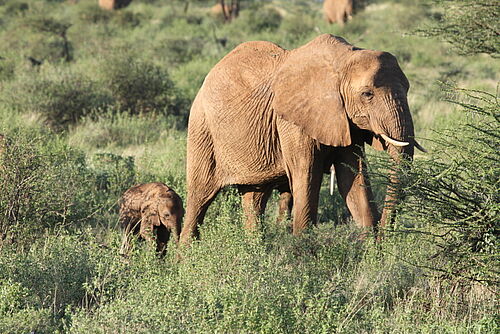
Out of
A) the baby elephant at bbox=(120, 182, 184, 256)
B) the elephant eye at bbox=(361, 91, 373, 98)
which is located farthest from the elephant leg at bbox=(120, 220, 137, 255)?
the elephant eye at bbox=(361, 91, 373, 98)

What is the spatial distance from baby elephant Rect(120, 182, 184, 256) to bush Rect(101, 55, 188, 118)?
646 centimetres

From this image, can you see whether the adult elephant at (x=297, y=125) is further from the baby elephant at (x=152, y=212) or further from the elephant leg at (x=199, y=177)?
the baby elephant at (x=152, y=212)

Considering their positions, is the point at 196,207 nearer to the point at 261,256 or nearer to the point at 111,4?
the point at 261,256

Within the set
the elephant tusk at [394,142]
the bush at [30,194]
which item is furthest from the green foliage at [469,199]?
the bush at [30,194]

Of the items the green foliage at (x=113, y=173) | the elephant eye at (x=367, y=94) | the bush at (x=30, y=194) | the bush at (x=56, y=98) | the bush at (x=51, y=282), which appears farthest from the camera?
the bush at (x=56, y=98)

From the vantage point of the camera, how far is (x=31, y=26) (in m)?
24.5

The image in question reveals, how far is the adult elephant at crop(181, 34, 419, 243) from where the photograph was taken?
620 cm

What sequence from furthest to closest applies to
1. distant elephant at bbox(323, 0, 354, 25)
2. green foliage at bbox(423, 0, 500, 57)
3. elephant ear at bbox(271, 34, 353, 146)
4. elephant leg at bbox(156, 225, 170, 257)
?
distant elephant at bbox(323, 0, 354, 25)
green foliage at bbox(423, 0, 500, 57)
elephant leg at bbox(156, 225, 170, 257)
elephant ear at bbox(271, 34, 353, 146)

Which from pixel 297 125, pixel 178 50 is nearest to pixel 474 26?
pixel 297 125

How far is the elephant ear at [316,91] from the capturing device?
21.0 feet

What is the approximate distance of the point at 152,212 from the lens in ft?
24.2

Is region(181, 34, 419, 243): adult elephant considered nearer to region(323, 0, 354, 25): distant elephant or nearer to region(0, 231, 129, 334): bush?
region(0, 231, 129, 334): bush

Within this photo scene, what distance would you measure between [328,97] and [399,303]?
1.84 meters

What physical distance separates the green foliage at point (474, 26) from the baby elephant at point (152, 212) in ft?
14.9
